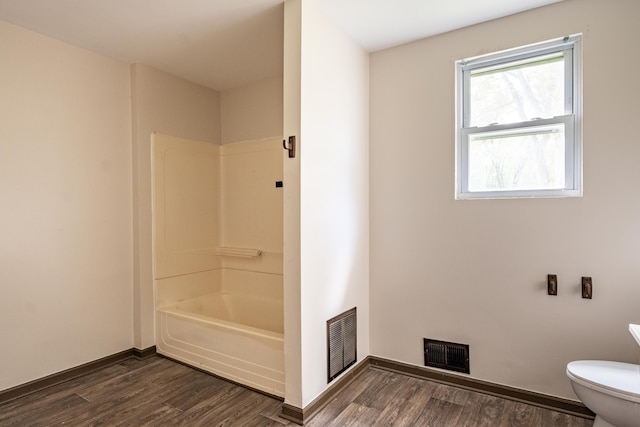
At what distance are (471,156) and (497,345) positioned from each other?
1302mm

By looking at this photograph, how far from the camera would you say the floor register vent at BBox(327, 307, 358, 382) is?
→ 2.39 m

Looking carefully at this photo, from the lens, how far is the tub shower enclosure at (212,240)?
3.12 metres

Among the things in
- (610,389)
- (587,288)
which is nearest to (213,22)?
(587,288)

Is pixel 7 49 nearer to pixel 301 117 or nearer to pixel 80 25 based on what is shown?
pixel 80 25

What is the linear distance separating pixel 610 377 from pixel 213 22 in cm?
304

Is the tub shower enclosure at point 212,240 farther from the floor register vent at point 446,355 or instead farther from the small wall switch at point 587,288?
the small wall switch at point 587,288

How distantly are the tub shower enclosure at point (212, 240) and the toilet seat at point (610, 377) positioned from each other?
2015 millimetres

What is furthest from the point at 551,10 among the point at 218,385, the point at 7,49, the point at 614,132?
the point at 7,49

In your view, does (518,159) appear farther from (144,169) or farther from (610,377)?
(144,169)

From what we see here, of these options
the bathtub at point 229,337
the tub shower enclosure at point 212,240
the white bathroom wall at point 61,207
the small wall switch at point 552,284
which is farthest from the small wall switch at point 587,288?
the white bathroom wall at point 61,207

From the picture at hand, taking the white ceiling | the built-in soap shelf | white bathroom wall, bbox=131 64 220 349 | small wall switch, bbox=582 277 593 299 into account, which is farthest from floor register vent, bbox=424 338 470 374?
white bathroom wall, bbox=131 64 220 349

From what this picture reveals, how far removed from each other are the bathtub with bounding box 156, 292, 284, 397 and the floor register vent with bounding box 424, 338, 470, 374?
1093 mm

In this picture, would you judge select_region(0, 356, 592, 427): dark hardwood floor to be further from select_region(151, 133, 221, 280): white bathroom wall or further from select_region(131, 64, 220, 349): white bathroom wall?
select_region(151, 133, 221, 280): white bathroom wall

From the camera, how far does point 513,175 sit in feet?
7.77
